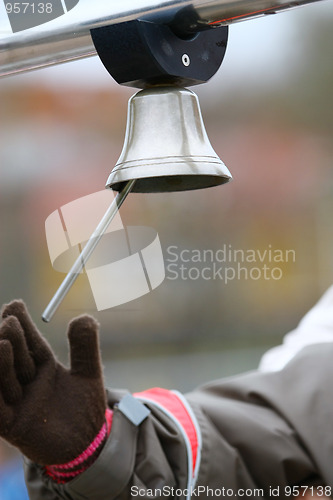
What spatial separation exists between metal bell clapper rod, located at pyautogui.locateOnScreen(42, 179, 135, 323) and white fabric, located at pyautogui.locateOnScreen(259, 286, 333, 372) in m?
0.64

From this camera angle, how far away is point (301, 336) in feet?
4.13

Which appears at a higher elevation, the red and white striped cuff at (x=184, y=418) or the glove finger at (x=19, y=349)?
the glove finger at (x=19, y=349)

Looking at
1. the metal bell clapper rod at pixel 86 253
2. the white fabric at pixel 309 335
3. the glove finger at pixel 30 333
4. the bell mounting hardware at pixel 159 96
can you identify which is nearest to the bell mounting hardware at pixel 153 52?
the bell mounting hardware at pixel 159 96

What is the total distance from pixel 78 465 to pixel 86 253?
1.02 feet

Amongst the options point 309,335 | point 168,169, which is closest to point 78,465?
point 168,169

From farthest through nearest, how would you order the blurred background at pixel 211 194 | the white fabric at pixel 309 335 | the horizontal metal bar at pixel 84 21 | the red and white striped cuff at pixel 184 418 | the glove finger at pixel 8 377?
the white fabric at pixel 309 335, the blurred background at pixel 211 194, the red and white striped cuff at pixel 184 418, the glove finger at pixel 8 377, the horizontal metal bar at pixel 84 21

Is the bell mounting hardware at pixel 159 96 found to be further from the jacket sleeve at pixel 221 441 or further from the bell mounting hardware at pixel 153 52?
the jacket sleeve at pixel 221 441

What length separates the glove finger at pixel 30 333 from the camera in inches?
27.2

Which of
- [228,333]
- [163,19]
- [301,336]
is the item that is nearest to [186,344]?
[228,333]

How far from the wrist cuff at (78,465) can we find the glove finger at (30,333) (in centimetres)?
14

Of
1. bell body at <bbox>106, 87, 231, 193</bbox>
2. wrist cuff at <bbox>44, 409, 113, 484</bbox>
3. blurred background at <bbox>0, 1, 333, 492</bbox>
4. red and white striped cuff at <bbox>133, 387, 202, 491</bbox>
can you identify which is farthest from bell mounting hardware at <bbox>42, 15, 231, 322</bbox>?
red and white striped cuff at <bbox>133, 387, 202, 491</bbox>

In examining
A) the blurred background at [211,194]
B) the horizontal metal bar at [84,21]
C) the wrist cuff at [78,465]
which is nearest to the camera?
the horizontal metal bar at [84,21]

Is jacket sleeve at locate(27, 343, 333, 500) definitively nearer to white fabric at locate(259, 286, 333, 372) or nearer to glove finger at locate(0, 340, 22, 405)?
white fabric at locate(259, 286, 333, 372)

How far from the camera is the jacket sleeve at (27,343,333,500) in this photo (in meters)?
0.84
